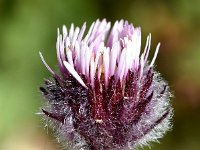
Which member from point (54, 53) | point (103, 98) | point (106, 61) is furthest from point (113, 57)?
point (54, 53)

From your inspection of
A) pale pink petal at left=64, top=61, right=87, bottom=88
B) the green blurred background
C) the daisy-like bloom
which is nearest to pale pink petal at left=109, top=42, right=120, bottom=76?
the daisy-like bloom

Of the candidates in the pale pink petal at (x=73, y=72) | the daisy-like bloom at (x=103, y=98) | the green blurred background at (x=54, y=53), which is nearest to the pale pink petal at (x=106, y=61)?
the daisy-like bloom at (x=103, y=98)

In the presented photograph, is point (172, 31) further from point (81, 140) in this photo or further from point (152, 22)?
point (81, 140)

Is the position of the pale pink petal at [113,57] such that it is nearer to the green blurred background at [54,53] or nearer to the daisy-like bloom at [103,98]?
the daisy-like bloom at [103,98]

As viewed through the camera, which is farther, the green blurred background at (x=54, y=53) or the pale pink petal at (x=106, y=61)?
the green blurred background at (x=54, y=53)

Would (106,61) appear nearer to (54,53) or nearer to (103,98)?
(103,98)

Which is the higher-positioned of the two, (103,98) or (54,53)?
(54,53)
